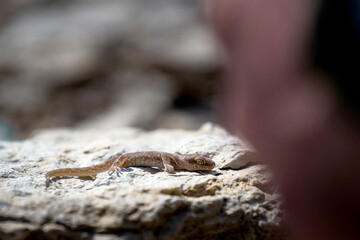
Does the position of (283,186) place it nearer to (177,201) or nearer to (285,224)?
(177,201)

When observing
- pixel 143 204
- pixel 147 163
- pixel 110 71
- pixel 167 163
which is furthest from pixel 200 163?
pixel 110 71

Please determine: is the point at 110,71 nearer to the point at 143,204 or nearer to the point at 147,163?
the point at 147,163

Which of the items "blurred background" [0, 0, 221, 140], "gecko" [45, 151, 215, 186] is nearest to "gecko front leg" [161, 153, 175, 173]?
"gecko" [45, 151, 215, 186]

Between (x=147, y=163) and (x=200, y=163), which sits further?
(x=147, y=163)

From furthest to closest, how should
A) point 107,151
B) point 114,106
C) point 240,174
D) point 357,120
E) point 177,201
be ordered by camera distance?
point 114,106 → point 107,151 → point 240,174 → point 177,201 → point 357,120

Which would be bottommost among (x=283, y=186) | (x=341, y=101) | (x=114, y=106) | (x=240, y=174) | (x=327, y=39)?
(x=283, y=186)

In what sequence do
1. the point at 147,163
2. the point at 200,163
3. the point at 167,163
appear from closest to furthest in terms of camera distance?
the point at 200,163 → the point at 167,163 → the point at 147,163

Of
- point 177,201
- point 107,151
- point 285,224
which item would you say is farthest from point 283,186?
point 107,151
